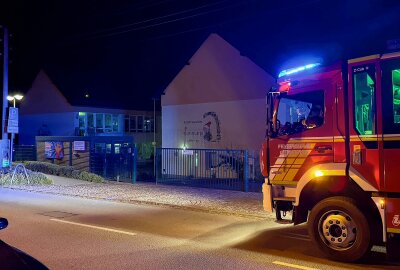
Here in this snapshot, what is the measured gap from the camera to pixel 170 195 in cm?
1491

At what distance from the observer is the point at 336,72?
291 inches

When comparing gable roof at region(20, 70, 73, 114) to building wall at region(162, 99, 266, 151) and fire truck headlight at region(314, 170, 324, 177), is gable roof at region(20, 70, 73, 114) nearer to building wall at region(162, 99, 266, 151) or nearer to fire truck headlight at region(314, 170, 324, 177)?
building wall at region(162, 99, 266, 151)

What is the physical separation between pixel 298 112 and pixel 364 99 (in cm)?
129

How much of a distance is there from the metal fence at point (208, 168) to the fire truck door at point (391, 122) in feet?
29.9

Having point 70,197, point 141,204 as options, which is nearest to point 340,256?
point 141,204

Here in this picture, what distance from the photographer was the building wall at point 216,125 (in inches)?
833

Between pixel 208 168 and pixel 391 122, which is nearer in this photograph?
pixel 391 122

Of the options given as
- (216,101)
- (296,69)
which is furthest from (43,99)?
(296,69)

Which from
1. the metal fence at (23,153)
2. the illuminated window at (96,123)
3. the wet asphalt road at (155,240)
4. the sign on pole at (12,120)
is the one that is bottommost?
the wet asphalt road at (155,240)

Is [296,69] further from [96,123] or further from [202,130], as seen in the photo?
[96,123]

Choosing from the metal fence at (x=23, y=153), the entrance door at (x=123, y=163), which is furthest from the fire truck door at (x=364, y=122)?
the metal fence at (x=23, y=153)

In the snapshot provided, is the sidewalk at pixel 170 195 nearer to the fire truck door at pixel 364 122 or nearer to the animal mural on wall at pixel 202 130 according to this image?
the fire truck door at pixel 364 122

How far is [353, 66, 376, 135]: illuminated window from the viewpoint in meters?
7.00

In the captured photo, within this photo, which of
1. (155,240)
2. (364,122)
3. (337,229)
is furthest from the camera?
(155,240)
